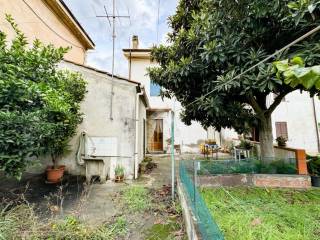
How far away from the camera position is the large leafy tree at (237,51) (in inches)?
151

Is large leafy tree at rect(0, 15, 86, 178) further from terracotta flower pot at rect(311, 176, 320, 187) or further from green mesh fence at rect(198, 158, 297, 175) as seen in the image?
terracotta flower pot at rect(311, 176, 320, 187)

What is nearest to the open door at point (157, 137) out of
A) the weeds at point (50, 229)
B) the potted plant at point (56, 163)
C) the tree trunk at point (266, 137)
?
the potted plant at point (56, 163)

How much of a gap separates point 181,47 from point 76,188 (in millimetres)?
5617

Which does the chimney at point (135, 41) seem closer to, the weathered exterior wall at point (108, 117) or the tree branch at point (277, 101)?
the weathered exterior wall at point (108, 117)

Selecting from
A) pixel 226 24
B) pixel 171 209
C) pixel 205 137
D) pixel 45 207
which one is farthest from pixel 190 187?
pixel 205 137

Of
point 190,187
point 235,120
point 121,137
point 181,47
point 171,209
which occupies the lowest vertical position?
point 171,209

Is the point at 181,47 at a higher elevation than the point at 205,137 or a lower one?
higher

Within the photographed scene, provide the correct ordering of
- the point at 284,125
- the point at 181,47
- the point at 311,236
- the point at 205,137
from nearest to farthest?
the point at 311,236, the point at 181,47, the point at 284,125, the point at 205,137

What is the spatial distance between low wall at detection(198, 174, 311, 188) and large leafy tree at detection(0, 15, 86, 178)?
4.57m

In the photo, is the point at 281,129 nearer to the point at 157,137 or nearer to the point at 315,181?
the point at 315,181

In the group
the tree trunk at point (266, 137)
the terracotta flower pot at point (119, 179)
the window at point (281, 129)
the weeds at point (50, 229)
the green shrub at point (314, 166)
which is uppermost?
the window at point (281, 129)

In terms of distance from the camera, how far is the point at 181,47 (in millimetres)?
6043

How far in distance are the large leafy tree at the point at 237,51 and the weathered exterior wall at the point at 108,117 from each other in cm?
162

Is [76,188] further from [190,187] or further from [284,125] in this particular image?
[284,125]
